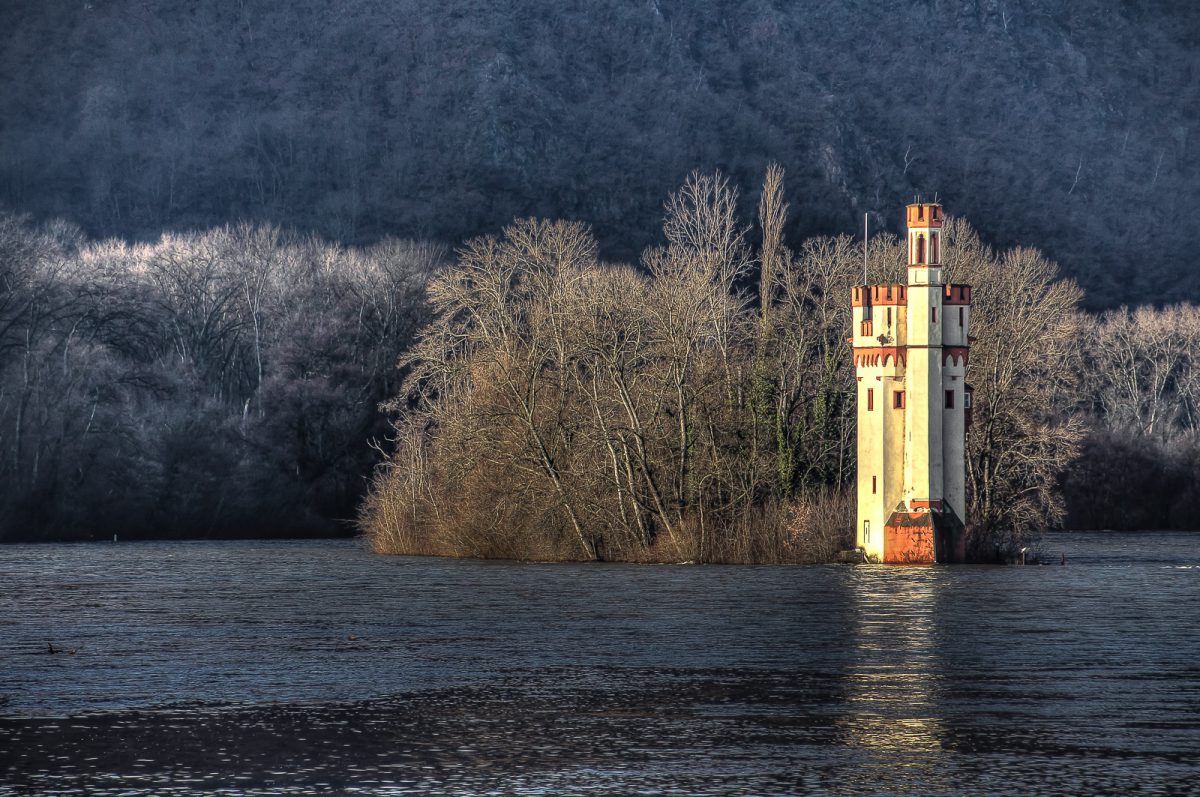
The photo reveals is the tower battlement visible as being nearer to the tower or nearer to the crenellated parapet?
the tower

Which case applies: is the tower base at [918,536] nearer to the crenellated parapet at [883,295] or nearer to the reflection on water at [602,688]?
the crenellated parapet at [883,295]

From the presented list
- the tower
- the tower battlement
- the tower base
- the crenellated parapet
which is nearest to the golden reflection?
the tower base

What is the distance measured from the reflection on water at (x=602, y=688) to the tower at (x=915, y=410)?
12.3 m

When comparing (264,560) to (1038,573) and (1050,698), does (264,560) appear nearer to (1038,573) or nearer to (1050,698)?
(1038,573)

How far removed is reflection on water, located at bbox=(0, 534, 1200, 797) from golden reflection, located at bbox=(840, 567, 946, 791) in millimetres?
97

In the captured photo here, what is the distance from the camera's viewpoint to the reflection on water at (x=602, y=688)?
26.8 metres

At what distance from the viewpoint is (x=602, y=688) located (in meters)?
36.7

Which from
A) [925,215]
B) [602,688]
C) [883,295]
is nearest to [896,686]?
[602,688]

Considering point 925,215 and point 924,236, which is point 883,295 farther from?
point 925,215

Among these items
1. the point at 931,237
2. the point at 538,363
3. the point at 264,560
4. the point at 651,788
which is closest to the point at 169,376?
the point at 264,560

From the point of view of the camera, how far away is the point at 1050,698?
34688 mm

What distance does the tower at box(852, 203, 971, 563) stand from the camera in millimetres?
81688

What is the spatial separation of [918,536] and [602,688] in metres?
46.7

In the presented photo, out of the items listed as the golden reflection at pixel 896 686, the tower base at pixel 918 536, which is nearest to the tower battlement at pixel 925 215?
the tower base at pixel 918 536
